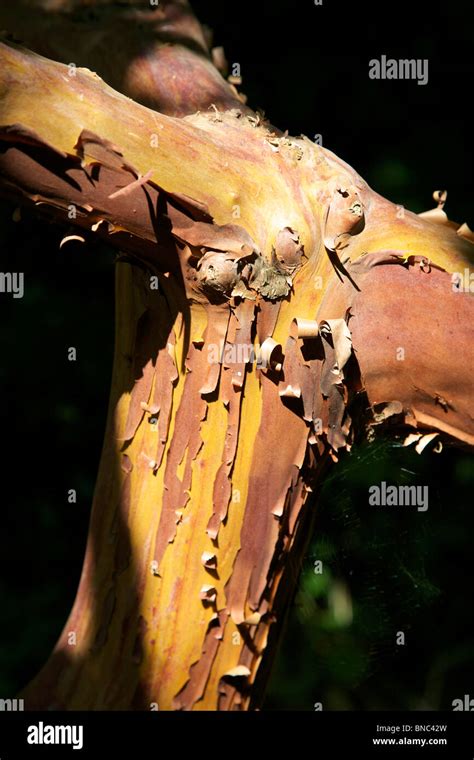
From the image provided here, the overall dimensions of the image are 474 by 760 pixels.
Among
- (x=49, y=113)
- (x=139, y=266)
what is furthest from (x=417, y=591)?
(x=49, y=113)

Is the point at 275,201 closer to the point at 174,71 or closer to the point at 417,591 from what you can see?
the point at 174,71

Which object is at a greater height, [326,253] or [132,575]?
[326,253]

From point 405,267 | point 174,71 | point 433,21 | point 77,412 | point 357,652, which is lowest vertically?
point 357,652

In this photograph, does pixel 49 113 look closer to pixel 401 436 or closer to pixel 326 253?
pixel 326 253

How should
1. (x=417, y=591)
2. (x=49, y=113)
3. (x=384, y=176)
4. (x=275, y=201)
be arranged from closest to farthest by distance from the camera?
(x=49, y=113) → (x=275, y=201) → (x=417, y=591) → (x=384, y=176)

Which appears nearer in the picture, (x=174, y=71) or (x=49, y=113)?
(x=49, y=113)

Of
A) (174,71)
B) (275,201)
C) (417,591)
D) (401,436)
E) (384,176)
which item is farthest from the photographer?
(384,176)

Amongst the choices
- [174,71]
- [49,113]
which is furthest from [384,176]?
[49,113]
